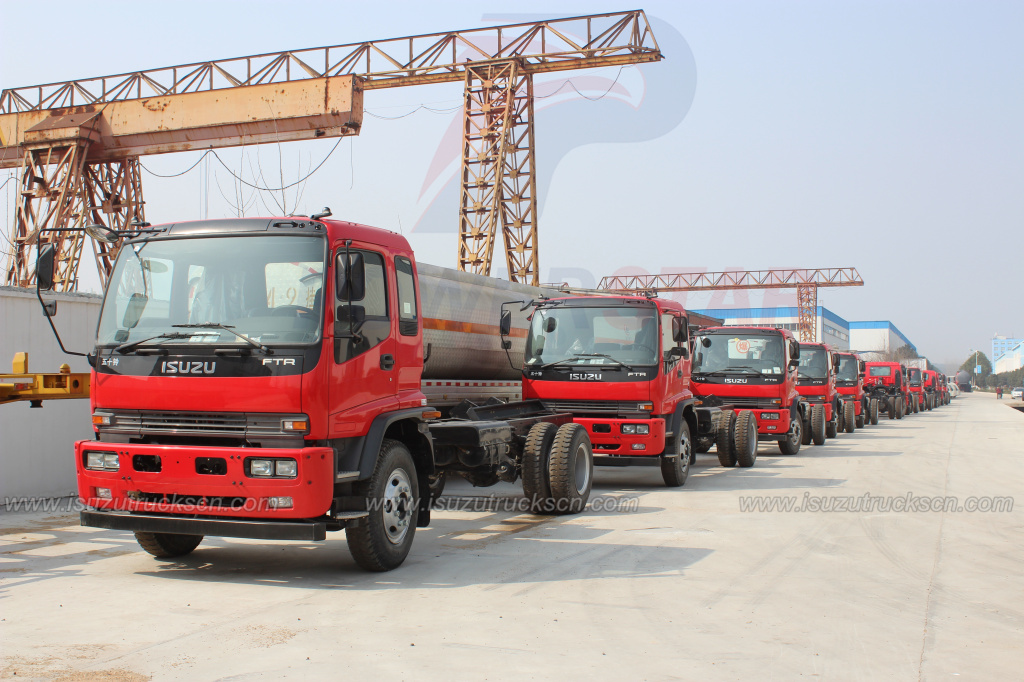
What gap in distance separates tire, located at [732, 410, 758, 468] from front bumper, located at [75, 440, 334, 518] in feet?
34.8

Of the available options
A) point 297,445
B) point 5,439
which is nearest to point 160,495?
point 297,445

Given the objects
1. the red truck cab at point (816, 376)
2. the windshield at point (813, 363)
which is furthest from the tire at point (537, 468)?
the windshield at point (813, 363)

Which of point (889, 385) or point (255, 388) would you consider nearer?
point (255, 388)

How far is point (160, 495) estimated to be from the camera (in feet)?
21.3

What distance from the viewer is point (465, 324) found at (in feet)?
37.5

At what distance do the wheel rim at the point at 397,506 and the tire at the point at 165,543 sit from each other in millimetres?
1763

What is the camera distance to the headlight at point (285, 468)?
614cm

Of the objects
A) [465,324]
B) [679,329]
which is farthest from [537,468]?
[679,329]

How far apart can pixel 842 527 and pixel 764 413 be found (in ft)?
26.8

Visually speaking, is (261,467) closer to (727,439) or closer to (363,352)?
(363,352)

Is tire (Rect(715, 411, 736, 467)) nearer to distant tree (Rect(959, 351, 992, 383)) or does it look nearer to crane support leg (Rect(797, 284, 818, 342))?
crane support leg (Rect(797, 284, 818, 342))

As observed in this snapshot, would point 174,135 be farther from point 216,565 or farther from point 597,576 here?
point 597,576

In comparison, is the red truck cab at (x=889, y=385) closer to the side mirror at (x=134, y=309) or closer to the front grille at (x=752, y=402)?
the front grille at (x=752, y=402)

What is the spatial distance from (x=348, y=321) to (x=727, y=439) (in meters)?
10.4
